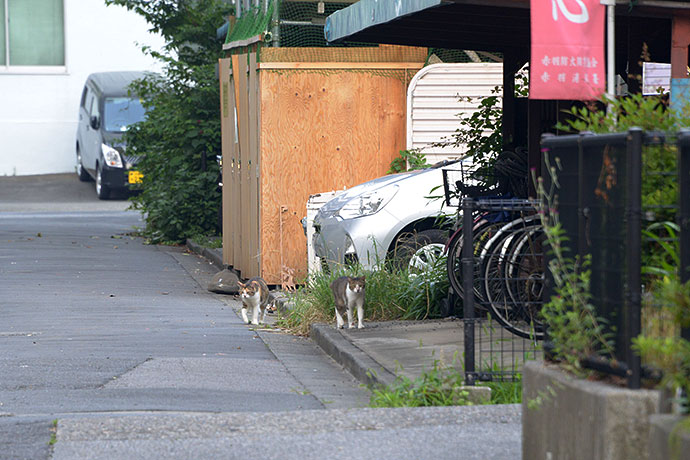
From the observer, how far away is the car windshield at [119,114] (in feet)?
97.5

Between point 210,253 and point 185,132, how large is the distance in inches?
111

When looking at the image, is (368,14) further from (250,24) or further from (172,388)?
(250,24)

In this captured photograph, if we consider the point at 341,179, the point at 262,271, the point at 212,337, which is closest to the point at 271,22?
the point at 341,179

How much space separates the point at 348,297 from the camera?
10.0m

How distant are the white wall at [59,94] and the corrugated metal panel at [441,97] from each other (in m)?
22.0

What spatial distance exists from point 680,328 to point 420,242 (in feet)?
24.1

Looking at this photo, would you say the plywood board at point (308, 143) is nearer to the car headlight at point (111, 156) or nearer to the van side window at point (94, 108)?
the car headlight at point (111, 156)

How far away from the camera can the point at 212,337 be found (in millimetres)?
10289

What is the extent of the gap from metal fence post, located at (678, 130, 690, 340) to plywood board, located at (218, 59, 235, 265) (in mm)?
11706

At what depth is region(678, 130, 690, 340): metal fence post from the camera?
14.3ft

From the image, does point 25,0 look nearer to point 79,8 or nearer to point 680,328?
point 79,8

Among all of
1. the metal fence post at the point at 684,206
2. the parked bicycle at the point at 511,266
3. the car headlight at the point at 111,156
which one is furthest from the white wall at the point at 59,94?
the metal fence post at the point at 684,206

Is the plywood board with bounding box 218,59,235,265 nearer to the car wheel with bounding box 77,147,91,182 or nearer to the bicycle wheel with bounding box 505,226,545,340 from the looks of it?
the bicycle wheel with bounding box 505,226,545,340

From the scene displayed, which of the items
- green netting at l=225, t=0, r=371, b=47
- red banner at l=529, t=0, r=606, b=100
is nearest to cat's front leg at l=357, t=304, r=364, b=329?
red banner at l=529, t=0, r=606, b=100
